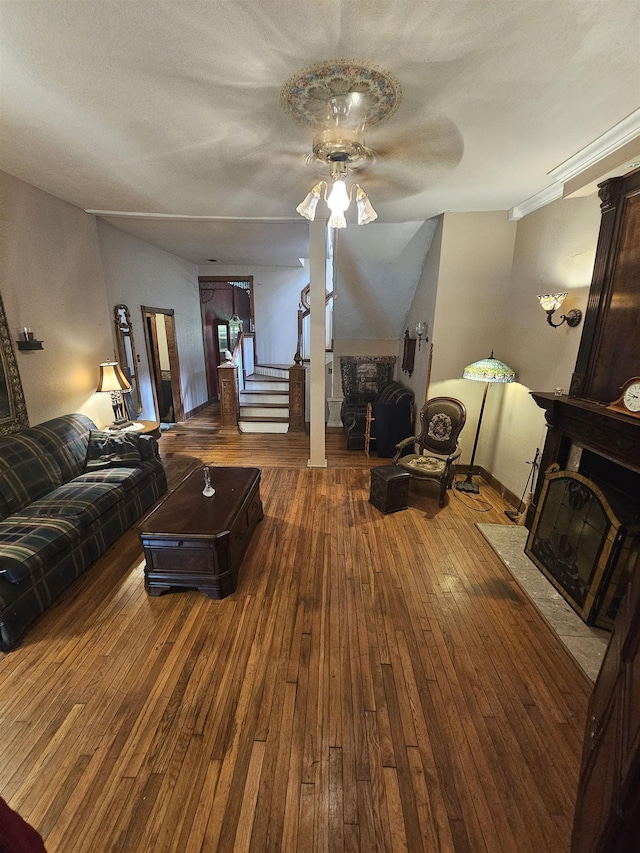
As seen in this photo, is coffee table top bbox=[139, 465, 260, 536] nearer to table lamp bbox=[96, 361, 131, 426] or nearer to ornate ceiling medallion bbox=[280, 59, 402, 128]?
table lamp bbox=[96, 361, 131, 426]

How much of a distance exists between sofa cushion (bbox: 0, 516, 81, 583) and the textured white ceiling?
245 cm

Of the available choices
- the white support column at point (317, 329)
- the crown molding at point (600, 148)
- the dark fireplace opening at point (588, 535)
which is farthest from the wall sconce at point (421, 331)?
the dark fireplace opening at point (588, 535)

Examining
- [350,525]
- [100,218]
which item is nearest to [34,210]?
[100,218]

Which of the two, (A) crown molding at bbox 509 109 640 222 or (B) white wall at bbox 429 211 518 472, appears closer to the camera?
(A) crown molding at bbox 509 109 640 222

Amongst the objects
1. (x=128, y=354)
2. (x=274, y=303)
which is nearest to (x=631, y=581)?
(x=128, y=354)

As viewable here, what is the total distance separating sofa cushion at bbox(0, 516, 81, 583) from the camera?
1.93 metres

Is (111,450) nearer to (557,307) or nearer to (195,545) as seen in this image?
(195,545)

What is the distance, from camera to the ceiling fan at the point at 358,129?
157 cm

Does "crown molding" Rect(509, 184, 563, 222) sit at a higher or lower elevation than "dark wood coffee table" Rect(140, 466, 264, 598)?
higher

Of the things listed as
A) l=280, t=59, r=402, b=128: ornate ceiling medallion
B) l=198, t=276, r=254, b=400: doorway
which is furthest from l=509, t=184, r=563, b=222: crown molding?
l=198, t=276, r=254, b=400: doorway

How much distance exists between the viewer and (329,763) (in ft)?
4.69

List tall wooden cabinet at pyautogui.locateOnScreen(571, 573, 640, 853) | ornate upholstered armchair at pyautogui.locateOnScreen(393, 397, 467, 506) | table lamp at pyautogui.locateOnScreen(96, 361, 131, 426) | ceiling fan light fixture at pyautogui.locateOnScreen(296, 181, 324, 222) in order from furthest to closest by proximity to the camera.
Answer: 1. table lamp at pyautogui.locateOnScreen(96, 361, 131, 426)
2. ornate upholstered armchair at pyautogui.locateOnScreen(393, 397, 467, 506)
3. ceiling fan light fixture at pyautogui.locateOnScreen(296, 181, 324, 222)
4. tall wooden cabinet at pyautogui.locateOnScreen(571, 573, 640, 853)

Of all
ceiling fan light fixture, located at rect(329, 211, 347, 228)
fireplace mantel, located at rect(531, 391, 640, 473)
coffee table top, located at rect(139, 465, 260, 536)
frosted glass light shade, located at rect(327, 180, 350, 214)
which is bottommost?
coffee table top, located at rect(139, 465, 260, 536)

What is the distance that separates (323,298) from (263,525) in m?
2.56
